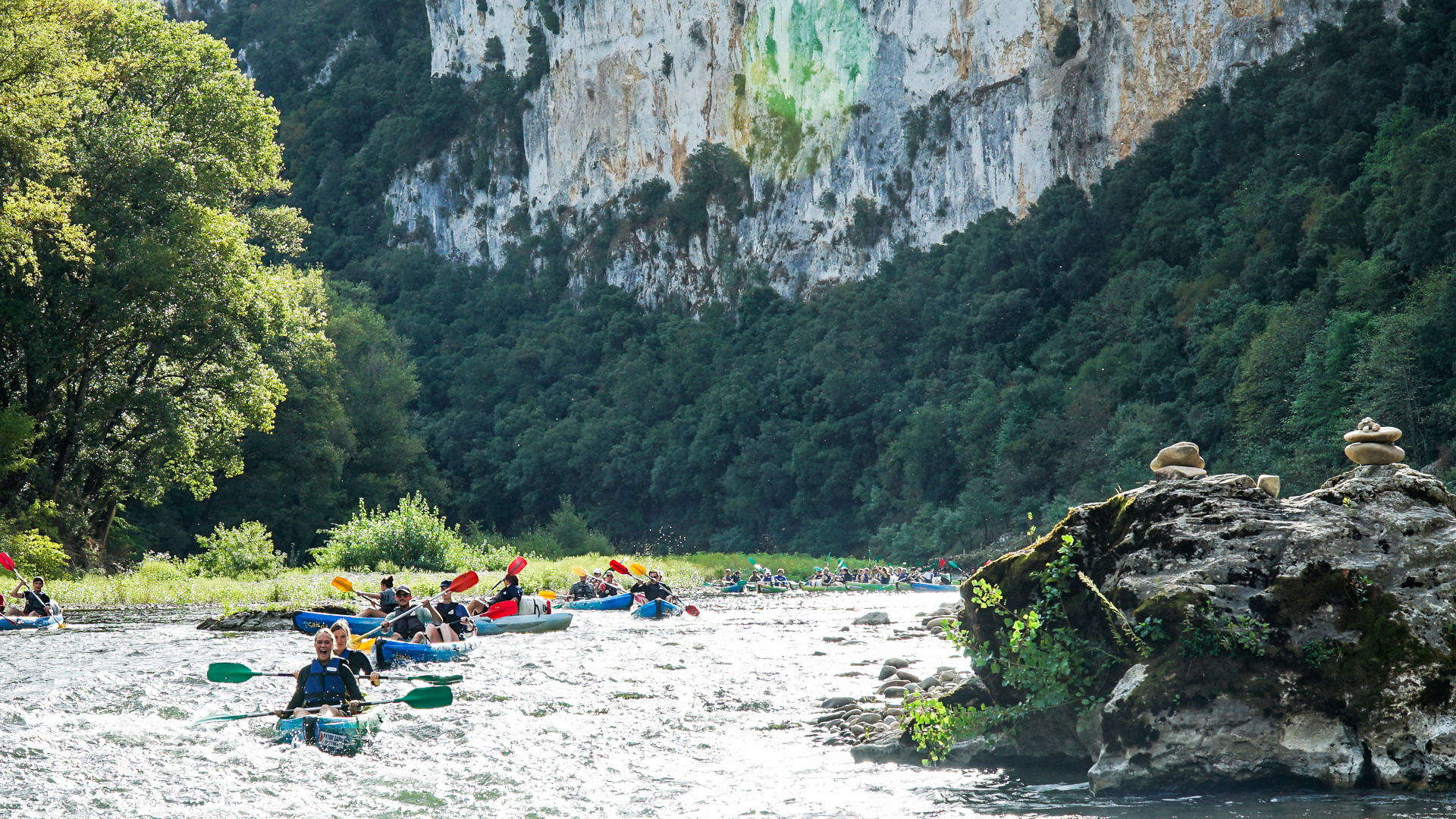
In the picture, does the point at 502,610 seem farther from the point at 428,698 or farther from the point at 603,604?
the point at 428,698

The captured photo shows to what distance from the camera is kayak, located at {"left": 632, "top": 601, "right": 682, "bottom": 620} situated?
71.4ft

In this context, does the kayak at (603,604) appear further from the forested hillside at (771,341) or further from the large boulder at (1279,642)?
the large boulder at (1279,642)

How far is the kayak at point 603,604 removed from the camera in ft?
75.3

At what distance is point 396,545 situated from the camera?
28.6 meters

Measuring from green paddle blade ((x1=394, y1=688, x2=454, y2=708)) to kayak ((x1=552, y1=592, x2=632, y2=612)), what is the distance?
44.2 feet

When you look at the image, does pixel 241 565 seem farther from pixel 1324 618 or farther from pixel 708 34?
pixel 708 34

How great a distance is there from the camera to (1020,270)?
52.4 meters

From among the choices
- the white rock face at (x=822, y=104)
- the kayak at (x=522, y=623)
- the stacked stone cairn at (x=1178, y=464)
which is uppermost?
the white rock face at (x=822, y=104)

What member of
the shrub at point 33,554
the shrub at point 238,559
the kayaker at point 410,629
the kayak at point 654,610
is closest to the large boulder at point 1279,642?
the kayaker at point 410,629

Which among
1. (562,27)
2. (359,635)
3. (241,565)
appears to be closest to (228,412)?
(241,565)

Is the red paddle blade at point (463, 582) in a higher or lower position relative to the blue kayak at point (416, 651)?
higher

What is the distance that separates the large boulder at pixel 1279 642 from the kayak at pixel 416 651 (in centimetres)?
811

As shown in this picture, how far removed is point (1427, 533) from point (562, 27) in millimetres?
68861

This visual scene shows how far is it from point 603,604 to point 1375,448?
16685 mm
